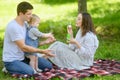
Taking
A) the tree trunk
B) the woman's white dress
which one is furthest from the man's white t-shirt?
the tree trunk

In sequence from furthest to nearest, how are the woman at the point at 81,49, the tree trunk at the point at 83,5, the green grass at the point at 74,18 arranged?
the tree trunk at the point at 83,5, the green grass at the point at 74,18, the woman at the point at 81,49

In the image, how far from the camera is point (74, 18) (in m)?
15.2

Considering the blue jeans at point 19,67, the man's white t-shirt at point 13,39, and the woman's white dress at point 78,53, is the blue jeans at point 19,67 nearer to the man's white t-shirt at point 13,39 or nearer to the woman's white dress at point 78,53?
the man's white t-shirt at point 13,39

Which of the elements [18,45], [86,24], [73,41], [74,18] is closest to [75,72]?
[73,41]

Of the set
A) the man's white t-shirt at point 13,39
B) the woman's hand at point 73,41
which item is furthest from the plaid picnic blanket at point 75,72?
the woman's hand at point 73,41

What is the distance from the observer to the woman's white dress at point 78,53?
839 centimetres

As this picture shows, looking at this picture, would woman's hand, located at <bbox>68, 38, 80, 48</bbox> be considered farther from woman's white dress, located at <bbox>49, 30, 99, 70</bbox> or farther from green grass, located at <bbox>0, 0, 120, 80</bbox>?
green grass, located at <bbox>0, 0, 120, 80</bbox>

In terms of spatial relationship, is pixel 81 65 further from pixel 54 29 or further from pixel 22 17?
pixel 54 29

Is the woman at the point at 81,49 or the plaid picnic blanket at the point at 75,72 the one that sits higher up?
the woman at the point at 81,49

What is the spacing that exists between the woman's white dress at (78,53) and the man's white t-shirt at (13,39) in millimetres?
761

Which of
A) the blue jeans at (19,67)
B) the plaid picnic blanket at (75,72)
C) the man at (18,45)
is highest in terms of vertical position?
the man at (18,45)

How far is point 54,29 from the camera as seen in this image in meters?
13.5

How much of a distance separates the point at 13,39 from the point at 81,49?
4.20ft

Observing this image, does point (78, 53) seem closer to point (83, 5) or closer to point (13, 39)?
point (13, 39)
